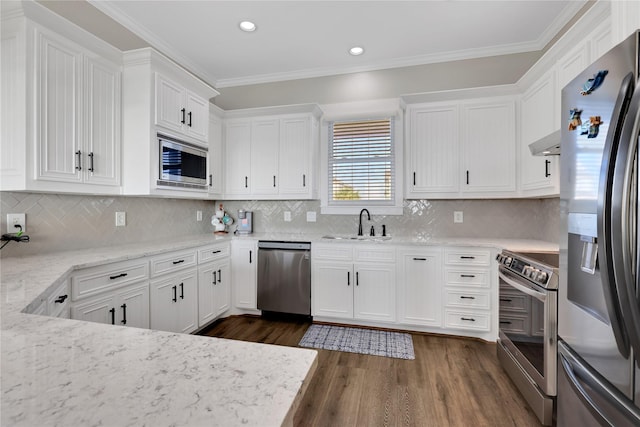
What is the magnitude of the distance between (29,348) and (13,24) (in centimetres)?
215

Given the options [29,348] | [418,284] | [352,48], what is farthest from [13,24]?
[418,284]

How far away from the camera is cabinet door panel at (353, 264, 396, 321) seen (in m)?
3.06

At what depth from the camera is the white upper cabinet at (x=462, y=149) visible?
303cm

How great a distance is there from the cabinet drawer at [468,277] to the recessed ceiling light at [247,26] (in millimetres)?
2881

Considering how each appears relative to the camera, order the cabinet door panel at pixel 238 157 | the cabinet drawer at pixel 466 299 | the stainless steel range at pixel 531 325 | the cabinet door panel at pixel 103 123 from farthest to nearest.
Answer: the cabinet door panel at pixel 238 157
the cabinet drawer at pixel 466 299
the cabinet door panel at pixel 103 123
the stainless steel range at pixel 531 325

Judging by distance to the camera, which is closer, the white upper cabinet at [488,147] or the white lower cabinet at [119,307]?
the white lower cabinet at [119,307]

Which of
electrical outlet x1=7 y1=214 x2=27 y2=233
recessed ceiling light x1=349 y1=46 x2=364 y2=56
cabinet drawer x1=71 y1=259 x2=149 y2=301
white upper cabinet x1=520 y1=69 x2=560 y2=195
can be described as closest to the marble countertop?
cabinet drawer x1=71 y1=259 x2=149 y2=301

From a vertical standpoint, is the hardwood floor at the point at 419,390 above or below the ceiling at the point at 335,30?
below

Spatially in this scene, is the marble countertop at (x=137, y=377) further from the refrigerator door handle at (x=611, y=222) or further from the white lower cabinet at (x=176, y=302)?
the white lower cabinet at (x=176, y=302)

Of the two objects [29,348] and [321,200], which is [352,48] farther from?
[29,348]

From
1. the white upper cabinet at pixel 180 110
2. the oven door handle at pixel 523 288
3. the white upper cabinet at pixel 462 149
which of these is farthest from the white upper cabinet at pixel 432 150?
the white upper cabinet at pixel 180 110

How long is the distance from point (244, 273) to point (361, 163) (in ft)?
6.17

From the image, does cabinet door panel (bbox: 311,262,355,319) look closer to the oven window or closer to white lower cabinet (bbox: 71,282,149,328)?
the oven window

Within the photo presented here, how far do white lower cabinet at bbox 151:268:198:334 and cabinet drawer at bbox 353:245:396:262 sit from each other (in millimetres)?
1595
